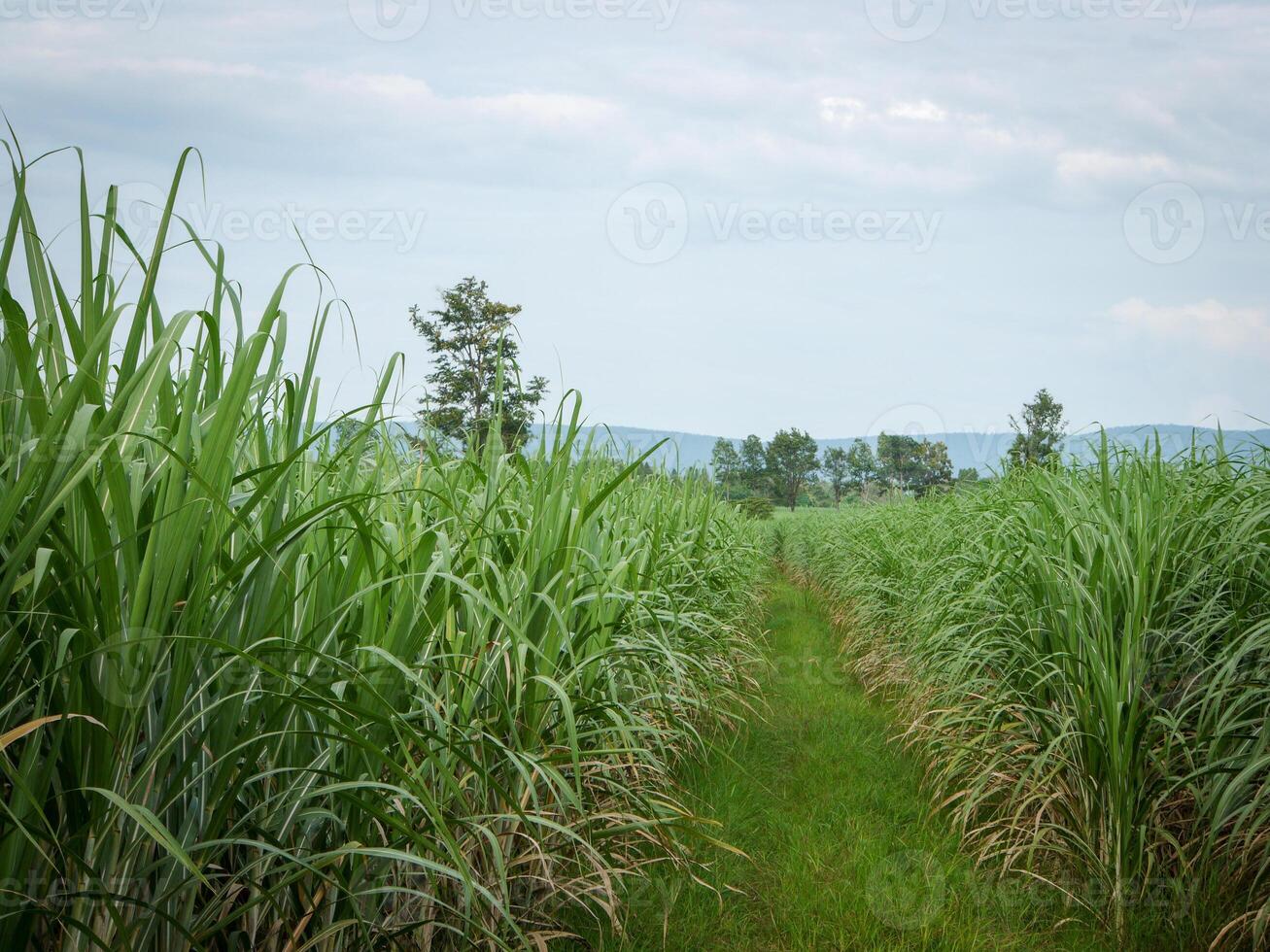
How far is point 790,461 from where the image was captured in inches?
2254

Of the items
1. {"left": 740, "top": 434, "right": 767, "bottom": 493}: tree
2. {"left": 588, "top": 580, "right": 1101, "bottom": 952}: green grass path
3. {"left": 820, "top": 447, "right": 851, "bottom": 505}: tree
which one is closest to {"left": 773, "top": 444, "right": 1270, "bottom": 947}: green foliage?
{"left": 588, "top": 580, "right": 1101, "bottom": 952}: green grass path

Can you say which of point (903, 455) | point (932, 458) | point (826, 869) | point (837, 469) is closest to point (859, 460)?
point (837, 469)

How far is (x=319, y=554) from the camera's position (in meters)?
1.69

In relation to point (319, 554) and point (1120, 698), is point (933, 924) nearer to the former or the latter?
point (1120, 698)

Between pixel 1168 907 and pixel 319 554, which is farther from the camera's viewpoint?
pixel 1168 907

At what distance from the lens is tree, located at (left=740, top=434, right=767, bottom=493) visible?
5538cm

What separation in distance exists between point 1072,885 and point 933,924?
1.78 feet

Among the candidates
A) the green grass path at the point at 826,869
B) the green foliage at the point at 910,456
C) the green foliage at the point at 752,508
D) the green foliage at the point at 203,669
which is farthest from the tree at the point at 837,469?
the green foliage at the point at 203,669

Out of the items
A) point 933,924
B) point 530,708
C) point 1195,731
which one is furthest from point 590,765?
point 1195,731

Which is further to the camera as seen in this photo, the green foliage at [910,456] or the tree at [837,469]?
the tree at [837,469]

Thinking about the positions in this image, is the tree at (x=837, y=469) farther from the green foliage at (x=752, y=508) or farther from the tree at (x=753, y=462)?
the green foliage at (x=752, y=508)

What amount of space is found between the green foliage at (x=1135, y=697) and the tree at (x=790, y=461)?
5320cm

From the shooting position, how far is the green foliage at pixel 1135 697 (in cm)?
258

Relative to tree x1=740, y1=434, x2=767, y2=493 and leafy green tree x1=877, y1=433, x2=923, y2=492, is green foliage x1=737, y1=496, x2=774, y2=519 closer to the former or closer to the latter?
leafy green tree x1=877, y1=433, x2=923, y2=492
